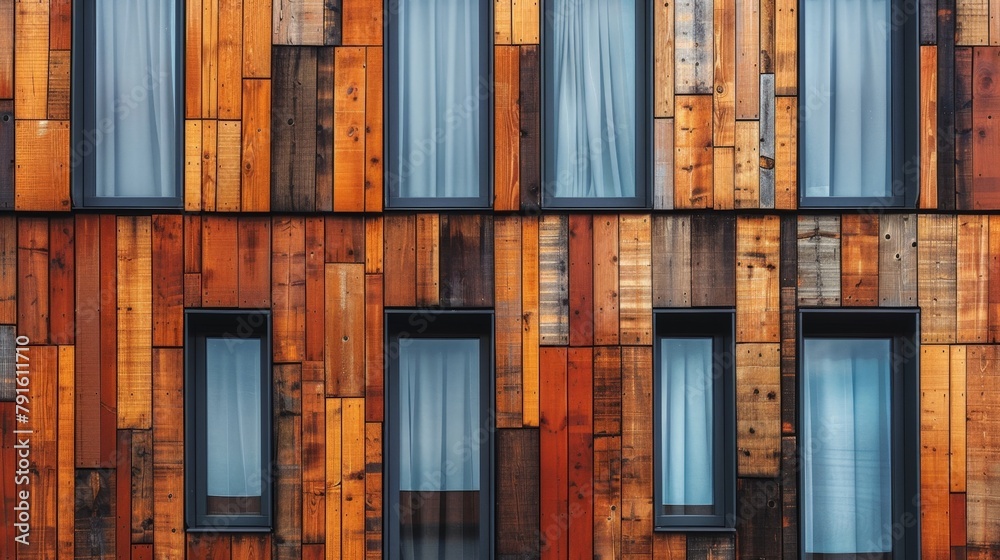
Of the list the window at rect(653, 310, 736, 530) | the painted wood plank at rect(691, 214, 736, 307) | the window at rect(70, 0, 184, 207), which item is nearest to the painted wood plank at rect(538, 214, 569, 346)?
the window at rect(653, 310, 736, 530)

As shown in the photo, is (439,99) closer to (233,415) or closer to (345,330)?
(345,330)

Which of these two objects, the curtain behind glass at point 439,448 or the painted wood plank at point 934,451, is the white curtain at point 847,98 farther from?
the curtain behind glass at point 439,448

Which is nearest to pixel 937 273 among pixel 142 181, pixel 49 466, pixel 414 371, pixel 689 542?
pixel 689 542

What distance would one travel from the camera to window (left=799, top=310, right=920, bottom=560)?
6.70m

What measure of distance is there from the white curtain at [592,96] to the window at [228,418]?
109 inches

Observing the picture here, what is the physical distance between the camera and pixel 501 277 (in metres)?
6.56

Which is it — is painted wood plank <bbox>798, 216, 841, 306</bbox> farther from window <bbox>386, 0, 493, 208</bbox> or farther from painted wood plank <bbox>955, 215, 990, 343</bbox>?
window <bbox>386, 0, 493, 208</bbox>

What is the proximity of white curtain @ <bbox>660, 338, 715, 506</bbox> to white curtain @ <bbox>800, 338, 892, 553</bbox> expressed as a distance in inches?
30.4

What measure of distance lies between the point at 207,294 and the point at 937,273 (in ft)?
18.4

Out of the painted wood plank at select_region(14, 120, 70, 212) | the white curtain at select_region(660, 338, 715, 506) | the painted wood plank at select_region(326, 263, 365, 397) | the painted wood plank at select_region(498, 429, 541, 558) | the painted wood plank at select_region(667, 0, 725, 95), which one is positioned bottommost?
the painted wood plank at select_region(498, 429, 541, 558)

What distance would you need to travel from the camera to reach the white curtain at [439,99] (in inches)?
268

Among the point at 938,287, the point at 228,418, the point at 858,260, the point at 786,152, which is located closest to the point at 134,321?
the point at 228,418

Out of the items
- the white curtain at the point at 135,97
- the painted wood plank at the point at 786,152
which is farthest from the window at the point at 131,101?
Result: the painted wood plank at the point at 786,152

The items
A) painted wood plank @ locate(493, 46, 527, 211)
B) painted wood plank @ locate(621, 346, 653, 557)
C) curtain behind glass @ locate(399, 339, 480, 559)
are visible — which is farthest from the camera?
curtain behind glass @ locate(399, 339, 480, 559)
